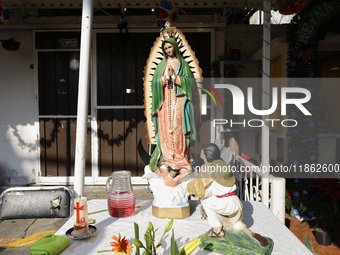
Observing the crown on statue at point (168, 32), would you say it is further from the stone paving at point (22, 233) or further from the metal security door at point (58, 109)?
the metal security door at point (58, 109)

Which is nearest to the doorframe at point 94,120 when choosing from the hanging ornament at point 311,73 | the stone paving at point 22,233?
the stone paving at point 22,233

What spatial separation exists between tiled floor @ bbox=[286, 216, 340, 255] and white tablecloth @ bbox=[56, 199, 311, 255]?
4.02 feet

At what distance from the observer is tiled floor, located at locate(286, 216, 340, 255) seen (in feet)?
8.26

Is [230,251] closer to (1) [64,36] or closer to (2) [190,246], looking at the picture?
(2) [190,246]

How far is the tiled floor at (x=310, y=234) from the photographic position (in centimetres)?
Answer: 252

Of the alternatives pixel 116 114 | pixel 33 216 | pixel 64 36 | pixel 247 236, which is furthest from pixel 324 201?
pixel 64 36

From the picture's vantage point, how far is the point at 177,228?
1603 mm

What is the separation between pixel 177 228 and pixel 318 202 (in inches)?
78.2

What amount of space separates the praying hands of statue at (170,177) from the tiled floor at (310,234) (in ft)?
5.71

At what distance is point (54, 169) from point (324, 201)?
4282 millimetres

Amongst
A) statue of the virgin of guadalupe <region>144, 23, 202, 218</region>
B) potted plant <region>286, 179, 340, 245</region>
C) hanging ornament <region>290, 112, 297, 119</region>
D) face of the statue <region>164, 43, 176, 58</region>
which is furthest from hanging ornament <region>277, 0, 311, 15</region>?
potted plant <region>286, 179, 340, 245</region>

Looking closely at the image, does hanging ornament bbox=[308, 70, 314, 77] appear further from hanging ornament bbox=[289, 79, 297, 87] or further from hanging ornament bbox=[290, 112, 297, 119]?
hanging ornament bbox=[290, 112, 297, 119]

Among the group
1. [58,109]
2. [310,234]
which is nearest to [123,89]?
[58,109]

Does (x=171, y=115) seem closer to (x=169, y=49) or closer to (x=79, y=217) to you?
(x=169, y=49)
